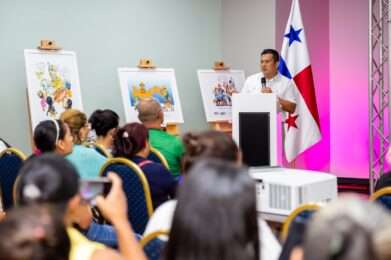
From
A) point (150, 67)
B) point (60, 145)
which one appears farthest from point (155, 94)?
point (60, 145)

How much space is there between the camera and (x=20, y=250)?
109 centimetres

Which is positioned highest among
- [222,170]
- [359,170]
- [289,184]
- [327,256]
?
[222,170]

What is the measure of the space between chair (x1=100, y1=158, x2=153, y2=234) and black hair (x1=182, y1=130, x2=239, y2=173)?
0.81 m

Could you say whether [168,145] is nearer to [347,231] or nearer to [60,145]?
[60,145]

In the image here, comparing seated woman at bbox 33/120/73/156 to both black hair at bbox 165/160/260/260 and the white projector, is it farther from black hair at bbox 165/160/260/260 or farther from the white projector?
black hair at bbox 165/160/260/260

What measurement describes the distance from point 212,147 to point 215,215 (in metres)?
0.88

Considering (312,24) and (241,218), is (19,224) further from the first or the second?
(312,24)

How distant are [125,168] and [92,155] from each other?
592 mm

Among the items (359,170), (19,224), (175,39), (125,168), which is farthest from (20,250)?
(359,170)

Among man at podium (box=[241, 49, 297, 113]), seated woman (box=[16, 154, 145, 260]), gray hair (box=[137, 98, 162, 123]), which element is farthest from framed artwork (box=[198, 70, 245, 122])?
seated woman (box=[16, 154, 145, 260])

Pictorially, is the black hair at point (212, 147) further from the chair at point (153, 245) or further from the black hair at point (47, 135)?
the black hair at point (47, 135)

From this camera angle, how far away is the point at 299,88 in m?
6.08

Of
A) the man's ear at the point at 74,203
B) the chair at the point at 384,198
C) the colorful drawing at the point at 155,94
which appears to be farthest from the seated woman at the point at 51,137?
the colorful drawing at the point at 155,94

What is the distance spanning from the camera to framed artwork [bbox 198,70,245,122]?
7.08m
